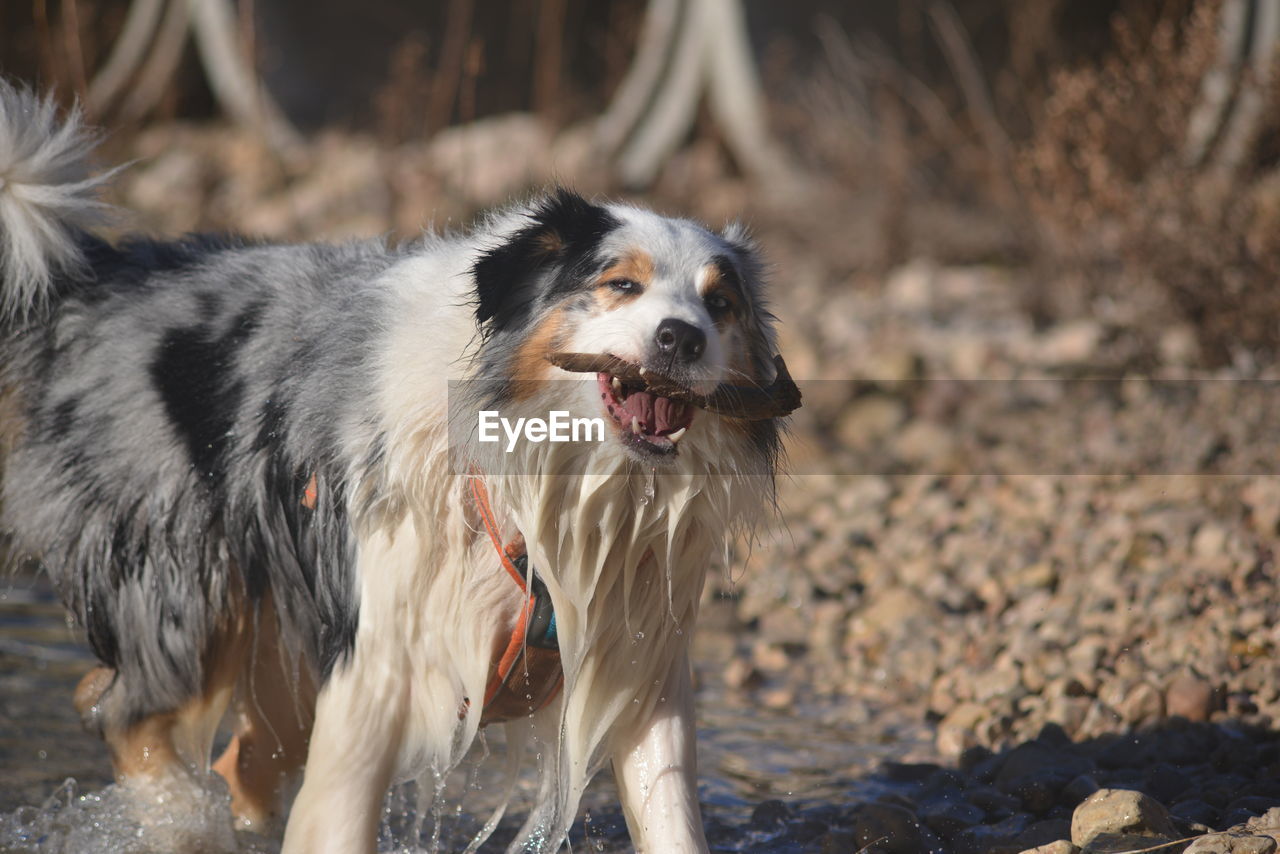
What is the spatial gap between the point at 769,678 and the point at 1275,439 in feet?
7.35

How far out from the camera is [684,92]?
37.5 ft

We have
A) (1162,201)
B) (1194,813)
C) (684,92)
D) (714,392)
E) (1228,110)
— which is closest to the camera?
(714,392)

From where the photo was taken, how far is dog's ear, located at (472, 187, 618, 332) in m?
2.71

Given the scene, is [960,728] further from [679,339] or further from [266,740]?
[679,339]

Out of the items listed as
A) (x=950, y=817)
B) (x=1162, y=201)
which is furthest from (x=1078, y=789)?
(x=1162, y=201)

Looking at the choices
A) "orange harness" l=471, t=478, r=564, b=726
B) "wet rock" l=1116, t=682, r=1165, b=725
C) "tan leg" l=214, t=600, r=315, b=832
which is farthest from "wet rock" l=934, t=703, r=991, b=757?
"tan leg" l=214, t=600, r=315, b=832

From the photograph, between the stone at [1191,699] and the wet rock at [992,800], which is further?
the stone at [1191,699]

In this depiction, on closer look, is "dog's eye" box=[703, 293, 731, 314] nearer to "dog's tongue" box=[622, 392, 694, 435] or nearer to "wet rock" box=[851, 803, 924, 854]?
"dog's tongue" box=[622, 392, 694, 435]

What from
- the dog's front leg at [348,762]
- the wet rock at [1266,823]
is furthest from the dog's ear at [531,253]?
the wet rock at [1266,823]

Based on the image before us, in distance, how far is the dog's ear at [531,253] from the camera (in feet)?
8.89

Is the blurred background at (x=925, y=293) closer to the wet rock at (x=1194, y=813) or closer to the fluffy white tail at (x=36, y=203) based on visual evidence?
the wet rock at (x=1194, y=813)

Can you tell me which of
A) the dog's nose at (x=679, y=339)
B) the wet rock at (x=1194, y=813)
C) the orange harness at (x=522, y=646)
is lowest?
the wet rock at (x=1194, y=813)

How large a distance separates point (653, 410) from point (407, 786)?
1.99m

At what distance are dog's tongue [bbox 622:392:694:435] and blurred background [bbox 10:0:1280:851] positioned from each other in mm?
535
